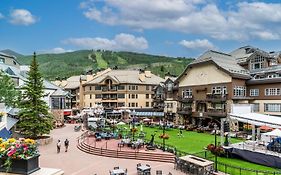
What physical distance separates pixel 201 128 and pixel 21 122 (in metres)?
27.9

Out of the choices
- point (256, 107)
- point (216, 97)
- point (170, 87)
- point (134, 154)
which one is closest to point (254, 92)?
point (256, 107)

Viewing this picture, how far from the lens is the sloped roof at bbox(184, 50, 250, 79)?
45.9m

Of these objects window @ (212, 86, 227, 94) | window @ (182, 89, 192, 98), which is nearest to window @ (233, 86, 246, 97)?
window @ (212, 86, 227, 94)

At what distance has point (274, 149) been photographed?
25188 mm

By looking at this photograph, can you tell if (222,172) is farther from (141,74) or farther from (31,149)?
(141,74)

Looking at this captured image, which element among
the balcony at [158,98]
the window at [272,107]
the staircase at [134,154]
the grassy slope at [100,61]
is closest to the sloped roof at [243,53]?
the window at [272,107]

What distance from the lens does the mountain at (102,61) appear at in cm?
15850

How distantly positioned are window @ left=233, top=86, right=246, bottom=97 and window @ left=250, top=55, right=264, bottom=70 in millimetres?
5688

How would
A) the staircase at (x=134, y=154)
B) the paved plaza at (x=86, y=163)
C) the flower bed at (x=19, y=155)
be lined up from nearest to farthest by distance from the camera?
1. the flower bed at (x=19, y=155)
2. the paved plaza at (x=86, y=163)
3. the staircase at (x=134, y=154)

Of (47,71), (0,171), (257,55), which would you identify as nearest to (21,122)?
(0,171)

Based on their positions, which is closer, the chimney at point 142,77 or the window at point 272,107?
the window at point 272,107

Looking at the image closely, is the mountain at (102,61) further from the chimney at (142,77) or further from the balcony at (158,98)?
the balcony at (158,98)

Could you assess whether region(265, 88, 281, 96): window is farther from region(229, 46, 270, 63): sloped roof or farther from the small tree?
the small tree

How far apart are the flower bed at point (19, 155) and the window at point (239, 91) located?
3697 centimetres
